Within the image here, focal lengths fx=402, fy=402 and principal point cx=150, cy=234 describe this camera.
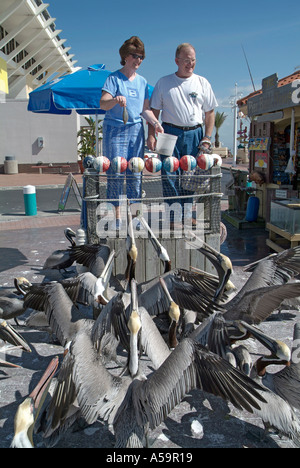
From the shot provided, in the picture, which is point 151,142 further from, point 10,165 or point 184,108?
point 10,165

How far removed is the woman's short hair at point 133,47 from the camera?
5.33 metres

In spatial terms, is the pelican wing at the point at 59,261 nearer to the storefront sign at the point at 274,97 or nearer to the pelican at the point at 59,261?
the pelican at the point at 59,261

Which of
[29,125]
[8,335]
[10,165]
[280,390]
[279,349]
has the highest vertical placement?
[29,125]

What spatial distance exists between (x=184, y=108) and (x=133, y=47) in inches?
40.9

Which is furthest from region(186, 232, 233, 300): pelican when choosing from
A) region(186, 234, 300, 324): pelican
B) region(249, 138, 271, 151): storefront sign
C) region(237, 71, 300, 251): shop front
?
region(249, 138, 271, 151): storefront sign

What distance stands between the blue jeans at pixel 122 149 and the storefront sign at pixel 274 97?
121 inches

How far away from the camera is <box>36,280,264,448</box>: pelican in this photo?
258 centimetres

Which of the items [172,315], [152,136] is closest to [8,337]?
[172,315]

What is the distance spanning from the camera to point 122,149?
18.4ft

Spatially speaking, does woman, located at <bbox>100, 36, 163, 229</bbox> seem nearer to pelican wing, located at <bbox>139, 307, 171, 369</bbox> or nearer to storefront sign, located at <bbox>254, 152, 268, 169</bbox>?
pelican wing, located at <bbox>139, 307, 171, 369</bbox>

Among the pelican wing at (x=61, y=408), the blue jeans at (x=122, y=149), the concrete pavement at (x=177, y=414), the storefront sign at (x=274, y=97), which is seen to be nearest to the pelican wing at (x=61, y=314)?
the concrete pavement at (x=177, y=414)

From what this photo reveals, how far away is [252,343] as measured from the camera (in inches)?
163
